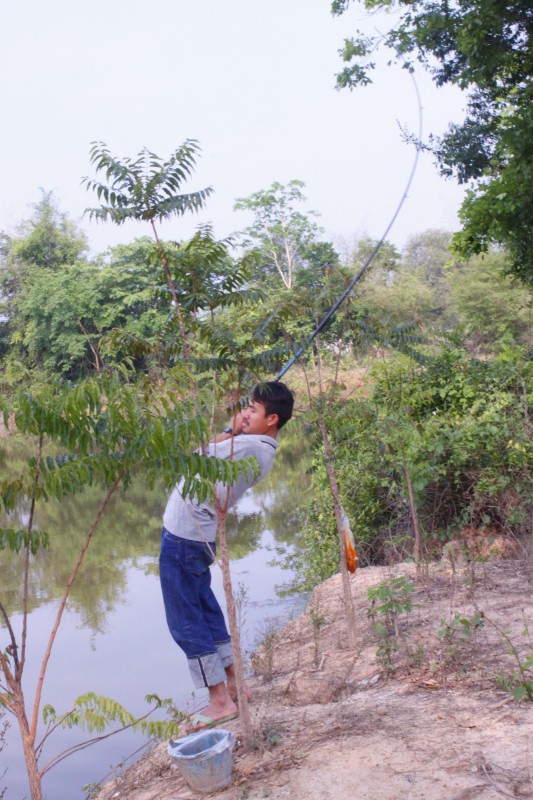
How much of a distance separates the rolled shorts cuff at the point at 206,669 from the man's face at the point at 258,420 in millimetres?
1089

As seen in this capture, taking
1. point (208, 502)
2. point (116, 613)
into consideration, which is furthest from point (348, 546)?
point (116, 613)

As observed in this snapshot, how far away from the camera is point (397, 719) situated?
145 inches

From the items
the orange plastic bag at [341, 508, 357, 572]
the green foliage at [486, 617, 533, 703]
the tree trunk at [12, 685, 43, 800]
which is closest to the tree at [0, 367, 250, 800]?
the tree trunk at [12, 685, 43, 800]

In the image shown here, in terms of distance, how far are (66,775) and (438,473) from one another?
406 centimetres

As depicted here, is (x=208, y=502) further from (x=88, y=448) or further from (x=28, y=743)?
(x=28, y=743)

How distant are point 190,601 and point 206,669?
0.35 m

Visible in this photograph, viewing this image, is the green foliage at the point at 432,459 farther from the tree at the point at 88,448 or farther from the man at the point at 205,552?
the tree at the point at 88,448

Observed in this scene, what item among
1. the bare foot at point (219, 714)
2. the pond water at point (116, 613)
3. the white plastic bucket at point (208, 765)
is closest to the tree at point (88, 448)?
the white plastic bucket at point (208, 765)

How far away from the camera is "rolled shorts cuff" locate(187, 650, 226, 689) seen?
157 inches

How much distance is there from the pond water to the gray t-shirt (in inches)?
47.7

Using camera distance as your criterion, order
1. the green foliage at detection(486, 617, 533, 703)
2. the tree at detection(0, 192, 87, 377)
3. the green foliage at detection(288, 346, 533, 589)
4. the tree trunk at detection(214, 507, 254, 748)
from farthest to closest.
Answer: the tree at detection(0, 192, 87, 377) < the green foliage at detection(288, 346, 533, 589) < the tree trunk at detection(214, 507, 254, 748) < the green foliage at detection(486, 617, 533, 703)

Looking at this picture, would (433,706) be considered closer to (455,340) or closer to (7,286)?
(455,340)

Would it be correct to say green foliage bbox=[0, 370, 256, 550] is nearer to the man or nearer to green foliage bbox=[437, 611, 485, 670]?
the man

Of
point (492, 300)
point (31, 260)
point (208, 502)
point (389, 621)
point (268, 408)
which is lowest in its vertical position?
point (389, 621)
